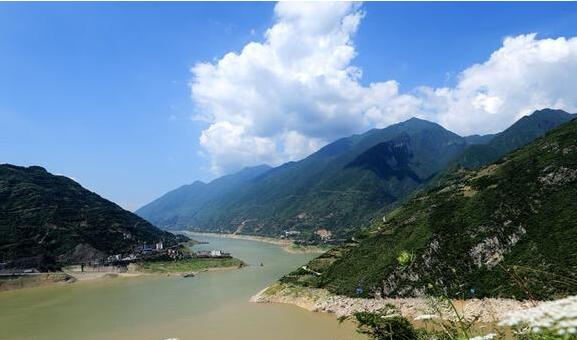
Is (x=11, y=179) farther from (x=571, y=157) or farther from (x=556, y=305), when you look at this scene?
(x=556, y=305)

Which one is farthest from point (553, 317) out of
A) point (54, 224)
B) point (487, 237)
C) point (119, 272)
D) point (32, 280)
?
point (54, 224)

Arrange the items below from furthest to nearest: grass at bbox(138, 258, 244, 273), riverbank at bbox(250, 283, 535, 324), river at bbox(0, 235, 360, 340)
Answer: grass at bbox(138, 258, 244, 273), river at bbox(0, 235, 360, 340), riverbank at bbox(250, 283, 535, 324)

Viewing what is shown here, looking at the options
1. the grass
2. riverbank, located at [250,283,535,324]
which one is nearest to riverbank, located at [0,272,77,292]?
the grass

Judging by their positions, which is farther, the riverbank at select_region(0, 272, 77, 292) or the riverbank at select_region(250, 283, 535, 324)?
the riverbank at select_region(0, 272, 77, 292)

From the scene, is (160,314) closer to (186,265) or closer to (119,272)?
(119,272)

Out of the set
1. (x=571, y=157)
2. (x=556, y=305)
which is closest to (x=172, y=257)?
(x=571, y=157)

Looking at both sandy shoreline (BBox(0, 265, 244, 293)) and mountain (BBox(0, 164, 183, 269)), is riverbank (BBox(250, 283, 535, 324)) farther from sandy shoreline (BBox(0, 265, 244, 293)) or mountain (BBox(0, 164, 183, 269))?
mountain (BBox(0, 164, 183, 269))

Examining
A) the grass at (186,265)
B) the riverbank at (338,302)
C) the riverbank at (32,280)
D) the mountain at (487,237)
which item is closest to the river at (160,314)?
the riverbank at (338,302)
